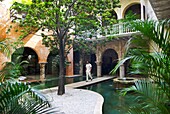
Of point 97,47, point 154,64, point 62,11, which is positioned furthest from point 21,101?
point 97,47

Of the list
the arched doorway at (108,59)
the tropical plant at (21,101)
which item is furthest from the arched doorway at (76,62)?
the tropical plant at (21,101)

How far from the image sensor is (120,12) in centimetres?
1406

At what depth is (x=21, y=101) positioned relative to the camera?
1884mm

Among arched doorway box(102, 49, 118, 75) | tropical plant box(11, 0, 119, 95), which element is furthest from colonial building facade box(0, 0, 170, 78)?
tropical plant box(11, 0, 119, 95)

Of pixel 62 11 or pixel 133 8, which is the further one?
pixel 133 8

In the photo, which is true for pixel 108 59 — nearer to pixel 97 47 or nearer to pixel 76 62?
pixel 97 47

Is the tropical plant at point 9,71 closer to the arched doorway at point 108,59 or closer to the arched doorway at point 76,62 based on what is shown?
the arched doorway at point 76,62

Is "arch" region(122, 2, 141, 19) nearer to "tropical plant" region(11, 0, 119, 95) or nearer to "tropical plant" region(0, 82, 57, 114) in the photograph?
"tropical plant" region(11, 0, 119, 95)

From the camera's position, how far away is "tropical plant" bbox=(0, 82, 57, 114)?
164cm

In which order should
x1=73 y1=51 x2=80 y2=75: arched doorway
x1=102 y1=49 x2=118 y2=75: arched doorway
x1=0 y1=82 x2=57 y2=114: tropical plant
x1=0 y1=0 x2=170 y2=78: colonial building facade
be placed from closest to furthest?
x1=0 y1=82 x2=57 y2=114: tropical plant
x1=0 y1=0 x2=170 y2=78: colonial building facade
x1=73 y1=51 x2=80 y2=75: arched doorway
x1=102 y1=49 x2=118 y2=75: arched doorway

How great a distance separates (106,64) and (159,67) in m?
15.9

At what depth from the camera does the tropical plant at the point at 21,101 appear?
5.40 feet

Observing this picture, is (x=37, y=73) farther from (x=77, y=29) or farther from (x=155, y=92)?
(x=155, y=92)

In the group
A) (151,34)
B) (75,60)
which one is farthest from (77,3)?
(75,60)
